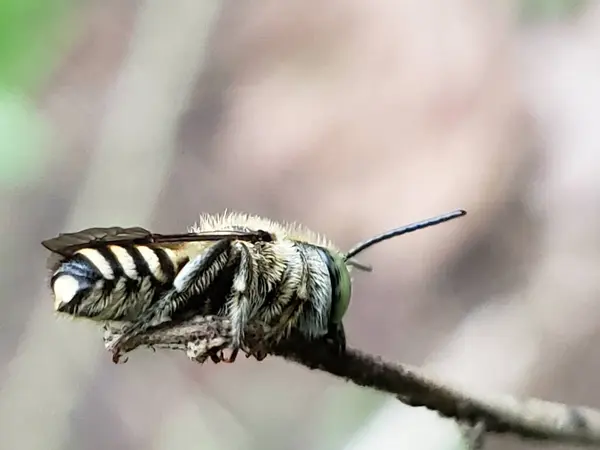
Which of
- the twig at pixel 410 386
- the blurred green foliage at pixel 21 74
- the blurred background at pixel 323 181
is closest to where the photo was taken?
the twig at pixel 410 386

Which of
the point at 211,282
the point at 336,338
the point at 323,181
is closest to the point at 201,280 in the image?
the point at 211,282

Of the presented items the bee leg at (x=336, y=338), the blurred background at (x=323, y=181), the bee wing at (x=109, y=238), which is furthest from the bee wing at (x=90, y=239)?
the blurred background at (x=323, y=181)

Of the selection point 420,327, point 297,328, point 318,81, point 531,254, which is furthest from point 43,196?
point 297,328

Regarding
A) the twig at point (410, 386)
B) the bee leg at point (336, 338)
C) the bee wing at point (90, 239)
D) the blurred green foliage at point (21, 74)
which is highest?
the blurred green foliage at point (21, 74)

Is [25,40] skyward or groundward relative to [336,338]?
skyward

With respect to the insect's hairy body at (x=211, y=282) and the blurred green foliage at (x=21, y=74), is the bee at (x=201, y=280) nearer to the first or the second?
the insect's hairy body at (x=211, y=282)

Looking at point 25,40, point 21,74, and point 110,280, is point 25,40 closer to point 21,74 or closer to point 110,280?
point 21,74

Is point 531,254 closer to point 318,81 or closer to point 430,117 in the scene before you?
point 430,117
